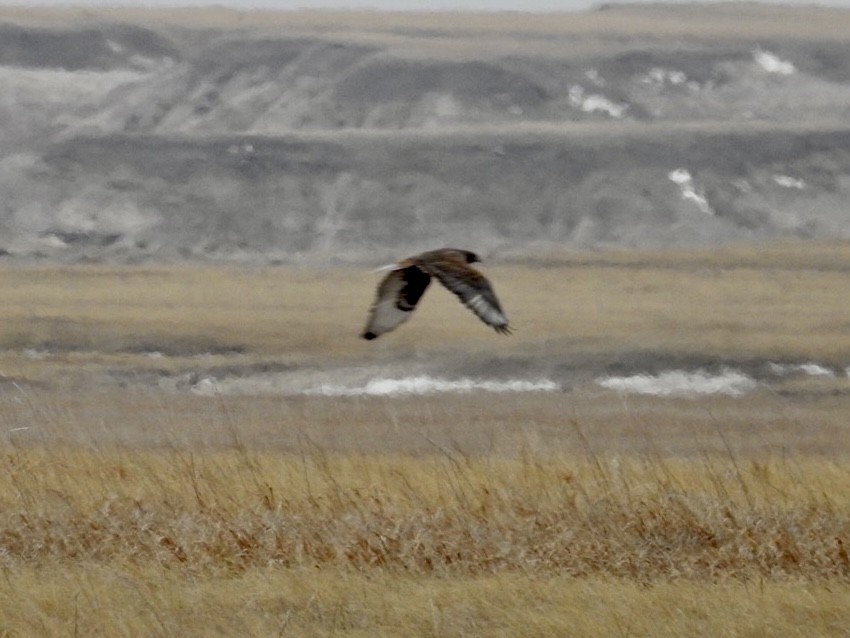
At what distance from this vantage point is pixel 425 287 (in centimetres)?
1141

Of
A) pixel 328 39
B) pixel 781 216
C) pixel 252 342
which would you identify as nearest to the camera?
pixel 252 342

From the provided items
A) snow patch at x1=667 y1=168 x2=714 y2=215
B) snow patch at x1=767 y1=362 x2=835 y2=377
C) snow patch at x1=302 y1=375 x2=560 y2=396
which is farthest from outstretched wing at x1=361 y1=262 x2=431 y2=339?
snow patch at x1=667 y1=168 x2=714 y2=215

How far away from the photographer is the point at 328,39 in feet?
264

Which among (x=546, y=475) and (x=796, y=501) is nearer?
(x=796, y=501)

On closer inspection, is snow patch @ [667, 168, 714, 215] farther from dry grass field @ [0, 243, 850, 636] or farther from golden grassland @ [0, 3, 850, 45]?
dry grass field @ [0, 243, 850, 636]

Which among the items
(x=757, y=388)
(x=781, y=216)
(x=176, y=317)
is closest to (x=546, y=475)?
(x=757, y=388)

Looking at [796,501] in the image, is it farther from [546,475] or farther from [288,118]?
[288,118]

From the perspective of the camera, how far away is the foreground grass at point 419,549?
30.9 feet

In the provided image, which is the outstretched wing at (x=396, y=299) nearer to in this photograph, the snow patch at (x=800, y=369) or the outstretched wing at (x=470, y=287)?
the outstretched wing at (x=470, y=287)

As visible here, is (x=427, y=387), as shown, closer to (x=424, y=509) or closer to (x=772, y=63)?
(x=424, y=509)

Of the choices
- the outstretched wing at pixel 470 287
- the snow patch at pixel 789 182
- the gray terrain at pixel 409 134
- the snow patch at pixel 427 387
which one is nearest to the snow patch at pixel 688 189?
the gray terrain at pixel 409 134

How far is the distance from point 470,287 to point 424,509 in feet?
5.12

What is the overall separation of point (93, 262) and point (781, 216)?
21615 mm

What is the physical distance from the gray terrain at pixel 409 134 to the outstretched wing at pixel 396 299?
3343cm
